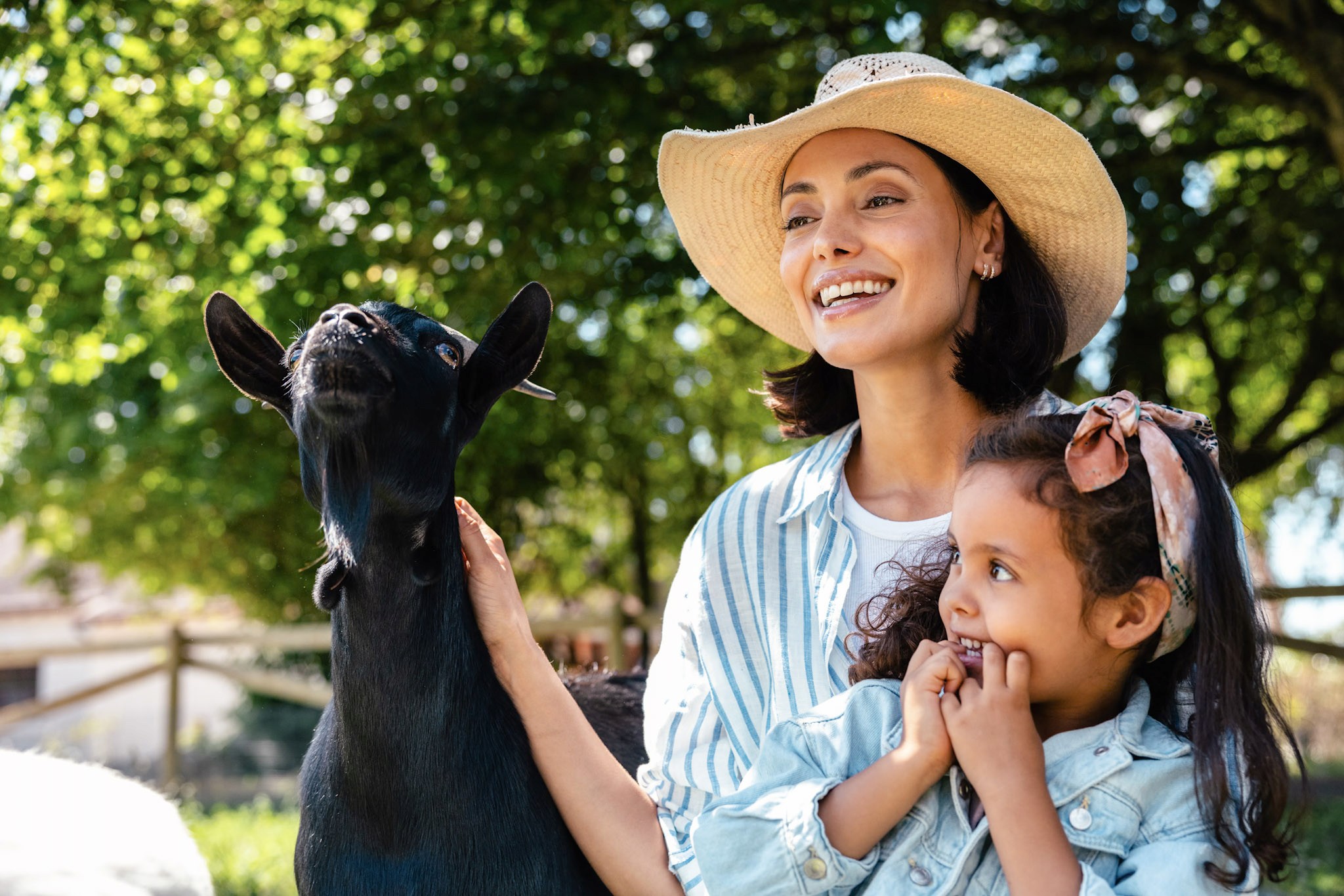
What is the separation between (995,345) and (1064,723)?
86 cm

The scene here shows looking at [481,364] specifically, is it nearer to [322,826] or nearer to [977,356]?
[322,826]

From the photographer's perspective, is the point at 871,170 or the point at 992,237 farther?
the point at 992,237

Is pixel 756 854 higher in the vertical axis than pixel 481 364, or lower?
lower

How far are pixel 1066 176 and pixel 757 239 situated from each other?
75cm

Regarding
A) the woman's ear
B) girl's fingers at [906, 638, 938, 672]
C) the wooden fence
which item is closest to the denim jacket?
girl's fingers at [906, 638, 938, 672]

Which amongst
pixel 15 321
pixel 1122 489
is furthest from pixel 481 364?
→ pixel 15 321

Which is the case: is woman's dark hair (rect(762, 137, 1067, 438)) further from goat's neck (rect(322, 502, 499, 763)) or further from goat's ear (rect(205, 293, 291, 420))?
goat's ear (rect(205, 293, 291, 420))

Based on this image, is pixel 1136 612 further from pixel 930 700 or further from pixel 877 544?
pixel 877 544

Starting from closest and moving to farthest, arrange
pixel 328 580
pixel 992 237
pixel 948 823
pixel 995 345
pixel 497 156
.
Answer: pixel 948 823 → pixel 328 580 → pixel 995 345 → pixel 992 237 → pixel 497 156

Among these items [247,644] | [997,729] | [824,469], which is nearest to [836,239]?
[824,469]

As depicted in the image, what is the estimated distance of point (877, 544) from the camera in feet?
7.77

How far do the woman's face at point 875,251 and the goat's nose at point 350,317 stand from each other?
35.7 inches

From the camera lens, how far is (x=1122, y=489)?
180cm

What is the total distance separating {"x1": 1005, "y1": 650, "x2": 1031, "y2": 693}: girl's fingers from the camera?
1.74 m
